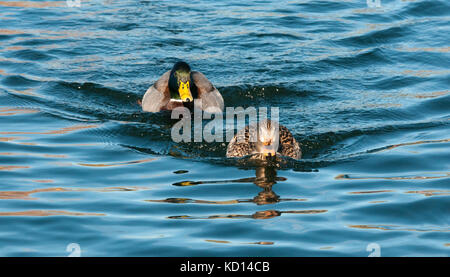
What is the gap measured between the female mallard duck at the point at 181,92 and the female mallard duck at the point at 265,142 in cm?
203

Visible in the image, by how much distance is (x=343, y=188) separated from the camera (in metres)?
8.65

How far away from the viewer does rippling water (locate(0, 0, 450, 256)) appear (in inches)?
289

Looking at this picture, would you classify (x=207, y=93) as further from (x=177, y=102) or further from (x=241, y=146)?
(x=241, y=146)

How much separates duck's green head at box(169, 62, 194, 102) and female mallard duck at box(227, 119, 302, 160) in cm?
207

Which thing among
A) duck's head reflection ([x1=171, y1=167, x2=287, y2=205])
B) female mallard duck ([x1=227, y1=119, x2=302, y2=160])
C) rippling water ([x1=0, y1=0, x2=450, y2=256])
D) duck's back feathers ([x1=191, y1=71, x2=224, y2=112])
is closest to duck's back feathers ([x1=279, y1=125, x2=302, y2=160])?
female mallard duck ([x1=227, y1=119, x2=302, y2=160])

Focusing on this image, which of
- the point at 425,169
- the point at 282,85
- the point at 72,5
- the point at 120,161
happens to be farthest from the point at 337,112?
the point at 72,5

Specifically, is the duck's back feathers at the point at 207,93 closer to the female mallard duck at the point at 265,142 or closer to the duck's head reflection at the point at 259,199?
the female mallard duck at the point at 265,142

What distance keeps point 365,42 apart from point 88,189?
8080 millimetres

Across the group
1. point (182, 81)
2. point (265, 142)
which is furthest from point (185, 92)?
point (265, 142)

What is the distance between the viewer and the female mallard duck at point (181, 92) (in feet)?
39.5

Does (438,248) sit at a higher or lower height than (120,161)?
lower

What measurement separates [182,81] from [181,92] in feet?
0.57

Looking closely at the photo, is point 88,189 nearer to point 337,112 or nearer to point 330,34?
point 337,112

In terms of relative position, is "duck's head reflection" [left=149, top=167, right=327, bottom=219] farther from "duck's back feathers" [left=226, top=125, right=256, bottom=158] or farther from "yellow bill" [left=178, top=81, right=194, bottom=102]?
"yellow bill" [left=178, top=81, right=194, bottom=102]
